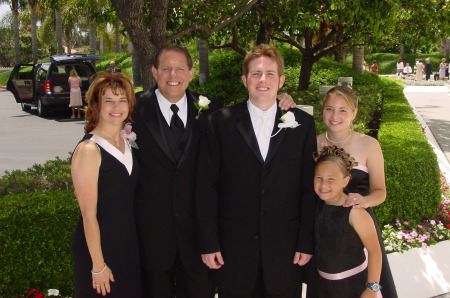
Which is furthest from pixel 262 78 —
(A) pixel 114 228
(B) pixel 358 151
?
(A) pixel 114 228

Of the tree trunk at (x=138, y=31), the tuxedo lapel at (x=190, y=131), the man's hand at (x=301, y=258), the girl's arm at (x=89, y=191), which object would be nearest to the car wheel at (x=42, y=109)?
the tree trunk at (x=138, y=31)

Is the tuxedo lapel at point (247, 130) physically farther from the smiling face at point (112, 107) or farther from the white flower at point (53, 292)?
the white flower at point (53, 292)

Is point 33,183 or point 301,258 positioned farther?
point 33,183

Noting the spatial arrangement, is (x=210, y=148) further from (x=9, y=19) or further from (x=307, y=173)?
(x=9, y=19)

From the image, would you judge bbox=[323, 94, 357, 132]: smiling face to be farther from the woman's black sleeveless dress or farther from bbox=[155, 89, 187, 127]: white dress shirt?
the woman's black sleeveless dress

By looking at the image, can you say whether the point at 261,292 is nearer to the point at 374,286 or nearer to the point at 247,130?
the point at 374,286

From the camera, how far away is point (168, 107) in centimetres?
320

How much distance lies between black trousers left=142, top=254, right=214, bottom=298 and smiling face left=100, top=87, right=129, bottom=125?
1.05 meters

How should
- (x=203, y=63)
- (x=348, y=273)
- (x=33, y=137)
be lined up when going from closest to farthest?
1. (x=348, y=273)
2. (x=33, y=137)
3. (x=203, y=63)

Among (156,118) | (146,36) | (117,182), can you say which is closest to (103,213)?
(117,182)

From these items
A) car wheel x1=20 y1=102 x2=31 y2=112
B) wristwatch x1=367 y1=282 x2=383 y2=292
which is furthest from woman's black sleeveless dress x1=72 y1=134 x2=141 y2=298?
car wheel x1=20 y1=102 x2=31 y2=112

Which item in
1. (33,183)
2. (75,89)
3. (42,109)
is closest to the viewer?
(33,183)

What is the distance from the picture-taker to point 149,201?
3.13m

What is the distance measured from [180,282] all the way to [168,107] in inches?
48.0
